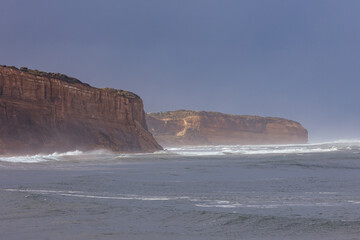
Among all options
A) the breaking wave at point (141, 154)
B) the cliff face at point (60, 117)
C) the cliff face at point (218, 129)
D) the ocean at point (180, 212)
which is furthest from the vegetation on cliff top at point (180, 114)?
the ocean at point (180, 212)

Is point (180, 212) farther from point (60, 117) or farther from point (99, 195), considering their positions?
point (60, 117)

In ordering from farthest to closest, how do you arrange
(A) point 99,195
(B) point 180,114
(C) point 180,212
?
(B) point 180,114 → (A) point 99,195 → (C) point 180,212

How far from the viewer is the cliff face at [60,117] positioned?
40.1m

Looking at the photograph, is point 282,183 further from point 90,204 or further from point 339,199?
point 90,204

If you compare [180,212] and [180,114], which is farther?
[180,114]

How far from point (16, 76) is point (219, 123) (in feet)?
329

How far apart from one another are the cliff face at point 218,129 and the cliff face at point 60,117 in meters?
63.5

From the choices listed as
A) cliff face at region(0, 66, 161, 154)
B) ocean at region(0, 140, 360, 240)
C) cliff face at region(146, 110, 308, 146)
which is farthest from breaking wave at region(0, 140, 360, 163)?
cliff face at region(146, 110, 308, 146)

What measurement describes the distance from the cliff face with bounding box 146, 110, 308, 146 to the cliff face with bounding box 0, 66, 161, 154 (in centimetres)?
6353

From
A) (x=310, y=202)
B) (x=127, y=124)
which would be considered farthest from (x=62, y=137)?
(x=310, y=202)

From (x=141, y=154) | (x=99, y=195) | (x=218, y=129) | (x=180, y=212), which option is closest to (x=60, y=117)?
(x=141, y=154)

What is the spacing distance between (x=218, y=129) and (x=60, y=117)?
305 feet

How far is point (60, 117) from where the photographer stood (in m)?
46.8

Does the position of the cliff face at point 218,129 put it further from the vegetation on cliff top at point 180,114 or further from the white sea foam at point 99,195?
the white sea foam at point 99,195
